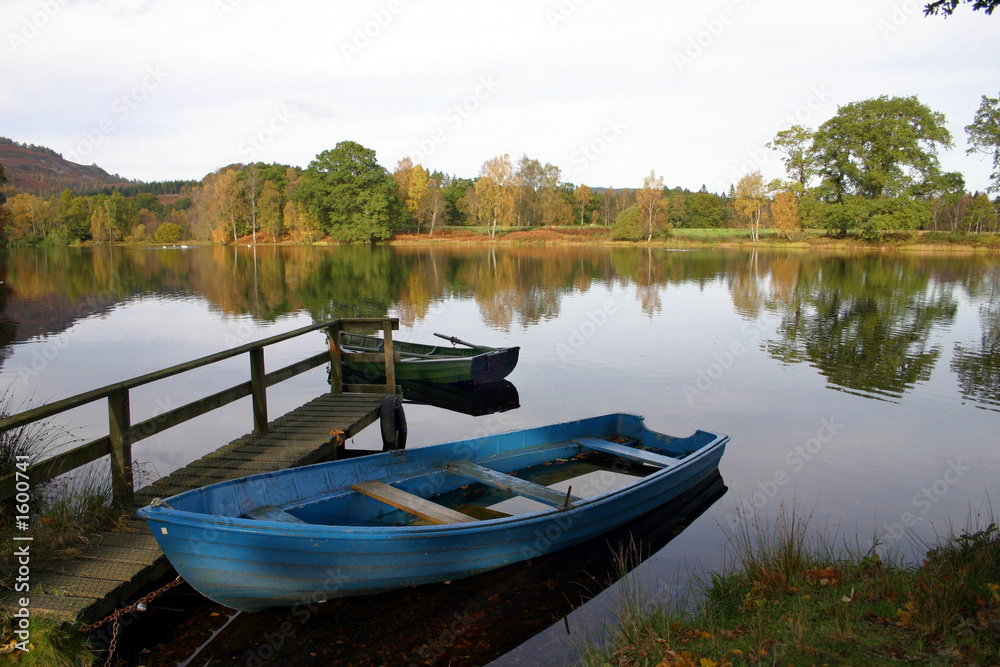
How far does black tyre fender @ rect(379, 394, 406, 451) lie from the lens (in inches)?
318

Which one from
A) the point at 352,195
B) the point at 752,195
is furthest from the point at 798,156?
the point at 352,195

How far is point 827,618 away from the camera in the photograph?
12.3 feet

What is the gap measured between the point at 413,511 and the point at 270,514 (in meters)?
1.12

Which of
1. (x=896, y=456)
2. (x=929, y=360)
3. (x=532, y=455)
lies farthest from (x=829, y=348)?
(x=532, y=455)

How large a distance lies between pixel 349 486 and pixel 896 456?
23.6 feet

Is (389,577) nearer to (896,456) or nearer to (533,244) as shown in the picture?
(896,456)

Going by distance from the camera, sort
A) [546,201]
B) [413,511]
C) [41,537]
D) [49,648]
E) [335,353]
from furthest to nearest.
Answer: [546,201] → [335,353] → [413,511] → [41,537] → [49,648]

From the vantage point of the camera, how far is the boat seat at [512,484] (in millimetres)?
5527

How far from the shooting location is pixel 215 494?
474 centimetres

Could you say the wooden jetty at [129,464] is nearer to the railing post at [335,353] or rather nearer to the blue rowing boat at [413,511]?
the blue rowing boat at [413,511]

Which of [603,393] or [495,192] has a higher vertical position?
[495,192]

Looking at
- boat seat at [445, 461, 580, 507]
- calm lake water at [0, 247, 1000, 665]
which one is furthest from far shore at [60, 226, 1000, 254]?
boat seat at [445, 461, 580, 507]

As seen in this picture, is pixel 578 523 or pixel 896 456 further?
pixel 896 456

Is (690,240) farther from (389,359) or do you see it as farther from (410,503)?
(410,503)
